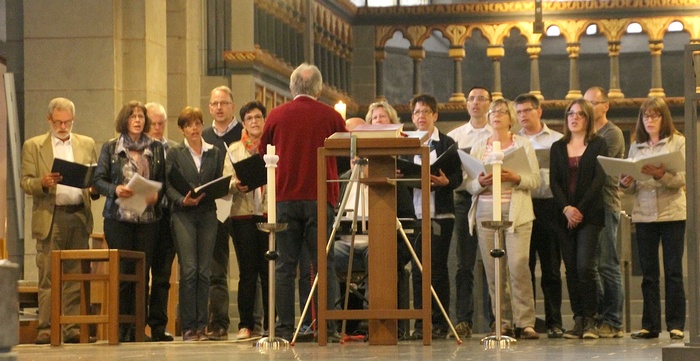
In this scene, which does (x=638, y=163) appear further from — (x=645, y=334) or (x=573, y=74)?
(x=573, y=74)

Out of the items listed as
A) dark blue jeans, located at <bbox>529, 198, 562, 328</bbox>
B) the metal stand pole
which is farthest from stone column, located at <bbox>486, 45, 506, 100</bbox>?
the metal stand pole

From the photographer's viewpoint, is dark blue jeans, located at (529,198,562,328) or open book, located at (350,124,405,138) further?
dark blue jeans, located at (529,198,562,328)

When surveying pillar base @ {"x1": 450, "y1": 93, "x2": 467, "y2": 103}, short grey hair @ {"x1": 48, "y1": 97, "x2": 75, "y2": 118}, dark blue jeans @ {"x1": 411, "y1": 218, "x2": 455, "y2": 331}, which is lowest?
dark blue jeans @ {"x1": 411, "y1": 218, "x2": 455, "y2": 331}

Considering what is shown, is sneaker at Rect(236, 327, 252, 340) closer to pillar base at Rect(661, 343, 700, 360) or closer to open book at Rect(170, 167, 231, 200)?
open book at Rect(170, 167, 231, 200)

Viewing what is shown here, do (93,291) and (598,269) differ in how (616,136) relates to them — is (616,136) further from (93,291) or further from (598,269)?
(93,291)

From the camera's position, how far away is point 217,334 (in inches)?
355

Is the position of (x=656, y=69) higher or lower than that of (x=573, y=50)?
lower

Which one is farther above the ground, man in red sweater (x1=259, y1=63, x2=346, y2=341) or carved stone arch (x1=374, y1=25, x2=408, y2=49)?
carved stone arch (x1=374, y1=25, x2=408, y2=49)

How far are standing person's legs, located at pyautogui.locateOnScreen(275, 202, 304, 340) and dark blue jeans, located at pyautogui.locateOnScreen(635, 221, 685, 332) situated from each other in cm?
208

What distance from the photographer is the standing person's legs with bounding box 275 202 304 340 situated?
813 centimetres

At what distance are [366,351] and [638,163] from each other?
2.34m

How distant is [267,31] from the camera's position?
14.1m

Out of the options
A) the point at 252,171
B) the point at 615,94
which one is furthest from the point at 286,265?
the point at 615,94

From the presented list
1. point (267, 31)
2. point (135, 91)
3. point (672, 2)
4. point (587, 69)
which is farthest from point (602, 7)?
point (135, 91)
